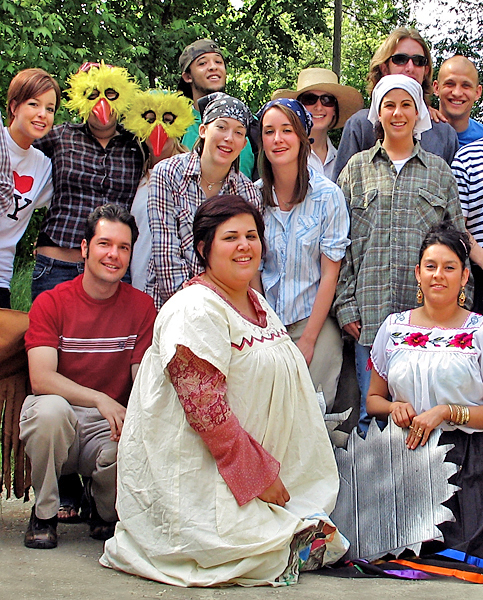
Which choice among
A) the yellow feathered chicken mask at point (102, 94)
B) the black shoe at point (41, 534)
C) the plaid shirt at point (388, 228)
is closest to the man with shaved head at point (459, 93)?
the plaid shirt at point (388, 228)

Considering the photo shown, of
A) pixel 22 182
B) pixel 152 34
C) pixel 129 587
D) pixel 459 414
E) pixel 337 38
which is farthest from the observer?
pixel 337 38

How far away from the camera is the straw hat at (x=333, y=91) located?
514cm

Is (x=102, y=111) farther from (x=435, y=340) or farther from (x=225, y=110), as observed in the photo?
(x=435, y=340)

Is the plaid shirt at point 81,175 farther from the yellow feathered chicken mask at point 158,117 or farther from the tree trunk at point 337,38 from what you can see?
the tree trunk at point 337,38

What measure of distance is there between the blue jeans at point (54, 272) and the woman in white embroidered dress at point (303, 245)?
107cm

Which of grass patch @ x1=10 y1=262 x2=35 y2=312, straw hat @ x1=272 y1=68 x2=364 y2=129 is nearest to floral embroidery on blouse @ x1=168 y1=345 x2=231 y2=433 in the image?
straw hat @ x1=272 y1=68 x2=364 y2=129

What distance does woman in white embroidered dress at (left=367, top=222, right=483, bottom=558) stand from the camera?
145 inches

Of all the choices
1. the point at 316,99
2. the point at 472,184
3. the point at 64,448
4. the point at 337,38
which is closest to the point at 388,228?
the point at 472,184

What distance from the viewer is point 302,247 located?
425 cm

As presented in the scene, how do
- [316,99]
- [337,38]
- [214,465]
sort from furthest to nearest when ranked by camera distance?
[337,38] → [316,99] → [214,465]

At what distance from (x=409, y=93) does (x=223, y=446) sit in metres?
2.27

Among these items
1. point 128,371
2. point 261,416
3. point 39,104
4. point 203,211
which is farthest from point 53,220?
point 261,416

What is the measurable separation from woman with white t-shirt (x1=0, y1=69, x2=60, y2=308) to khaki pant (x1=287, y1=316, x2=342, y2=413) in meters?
1.61

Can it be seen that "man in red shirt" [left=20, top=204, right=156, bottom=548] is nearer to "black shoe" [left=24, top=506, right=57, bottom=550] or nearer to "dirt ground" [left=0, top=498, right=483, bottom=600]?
"black shoe" [left=24, top=506, right=57, bottom=550]
